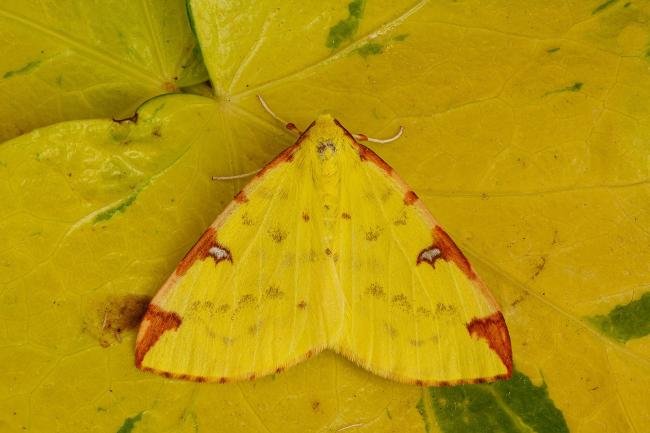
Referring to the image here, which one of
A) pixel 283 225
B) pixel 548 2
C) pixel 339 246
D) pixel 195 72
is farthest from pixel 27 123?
pixel 548 2

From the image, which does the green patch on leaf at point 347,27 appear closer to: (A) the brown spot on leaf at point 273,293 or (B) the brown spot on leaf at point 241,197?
(B) the brown spot on leaf at point 241,197

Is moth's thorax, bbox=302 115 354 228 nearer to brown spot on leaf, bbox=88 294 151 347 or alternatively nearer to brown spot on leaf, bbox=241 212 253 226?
brown spot on leaf, bbox=241 212 253 226

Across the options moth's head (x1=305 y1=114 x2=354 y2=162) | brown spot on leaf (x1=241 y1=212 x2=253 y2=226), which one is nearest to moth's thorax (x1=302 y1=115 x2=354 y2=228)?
A: moth's head (x1=305 y1=114 x2=354 y2=162)

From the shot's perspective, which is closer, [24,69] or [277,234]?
[277,234]

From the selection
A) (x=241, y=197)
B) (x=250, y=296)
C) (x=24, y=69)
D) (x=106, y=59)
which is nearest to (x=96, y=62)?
(x=106, y=59)

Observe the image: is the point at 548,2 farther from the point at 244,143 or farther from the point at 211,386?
the point at 211,386

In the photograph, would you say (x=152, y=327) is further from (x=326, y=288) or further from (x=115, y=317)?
(x=326, y=288)

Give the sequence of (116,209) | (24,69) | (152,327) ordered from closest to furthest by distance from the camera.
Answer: (152,327) → (116,209) → (24,69)
